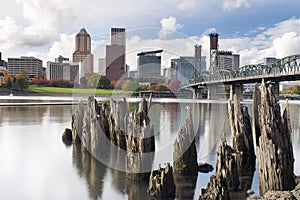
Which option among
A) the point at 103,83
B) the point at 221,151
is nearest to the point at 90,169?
the point at 221,151

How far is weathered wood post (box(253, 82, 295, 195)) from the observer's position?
935cm

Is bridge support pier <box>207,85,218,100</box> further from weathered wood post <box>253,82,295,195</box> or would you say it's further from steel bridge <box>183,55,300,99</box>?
weathered wood post <box>253,82,295,195</box>

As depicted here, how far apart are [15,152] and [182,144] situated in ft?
28.1

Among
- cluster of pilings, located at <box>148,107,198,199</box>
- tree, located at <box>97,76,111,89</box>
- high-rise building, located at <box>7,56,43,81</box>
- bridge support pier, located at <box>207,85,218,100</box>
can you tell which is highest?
high-rise building, located at <box>7,56,43,81</box>

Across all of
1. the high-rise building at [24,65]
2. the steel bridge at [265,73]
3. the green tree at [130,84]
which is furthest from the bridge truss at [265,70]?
the high-rise building at [24,65]

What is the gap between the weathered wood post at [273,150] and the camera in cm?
935

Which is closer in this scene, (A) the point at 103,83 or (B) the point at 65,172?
(B) the point at 65,172

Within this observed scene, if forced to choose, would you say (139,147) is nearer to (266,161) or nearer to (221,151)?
(221,151)

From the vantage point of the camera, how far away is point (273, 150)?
30.5 ft

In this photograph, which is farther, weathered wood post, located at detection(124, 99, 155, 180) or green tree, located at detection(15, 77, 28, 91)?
green tree, located at detection(15, 77, 28, 91)

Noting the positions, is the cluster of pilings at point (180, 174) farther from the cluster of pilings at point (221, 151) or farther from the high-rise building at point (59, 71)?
the high-rise building at point (59, 71)

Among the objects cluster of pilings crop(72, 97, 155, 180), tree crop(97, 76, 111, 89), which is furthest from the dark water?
tree crop(97, 76, 111, 89)

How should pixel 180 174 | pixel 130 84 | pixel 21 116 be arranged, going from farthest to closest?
pixel 130 84, pixel 21 116, pixel 180 174

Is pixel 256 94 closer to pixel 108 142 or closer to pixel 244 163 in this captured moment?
pixel 244 163
